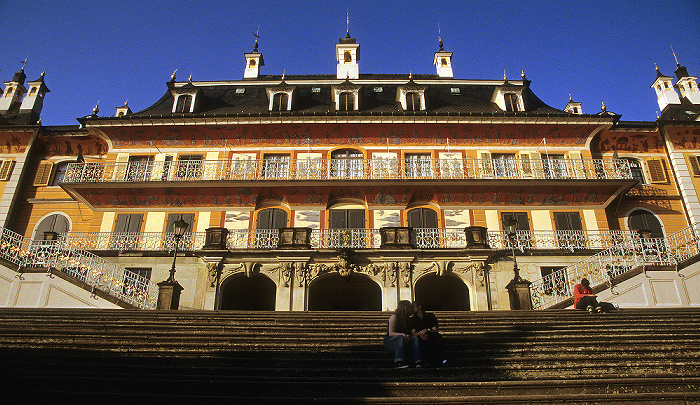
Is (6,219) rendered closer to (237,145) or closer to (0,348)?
(237,145)

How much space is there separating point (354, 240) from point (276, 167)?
18.2 ft

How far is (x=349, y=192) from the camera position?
2189 cm

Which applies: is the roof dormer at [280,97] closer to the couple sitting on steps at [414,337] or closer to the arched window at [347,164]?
the arched window at [347,164]

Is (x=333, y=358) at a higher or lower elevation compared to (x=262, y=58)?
lower

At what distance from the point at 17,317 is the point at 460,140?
19.0m

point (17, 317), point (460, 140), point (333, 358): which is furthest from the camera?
point (460, 140)

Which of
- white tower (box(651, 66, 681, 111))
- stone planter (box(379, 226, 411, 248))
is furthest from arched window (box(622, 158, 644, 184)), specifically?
stone planter (box(379, 226, 411, 248))

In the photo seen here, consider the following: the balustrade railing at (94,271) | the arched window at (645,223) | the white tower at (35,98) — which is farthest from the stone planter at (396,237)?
the white tower at (35,98)

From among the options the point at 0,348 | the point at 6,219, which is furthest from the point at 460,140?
the point at 6,219

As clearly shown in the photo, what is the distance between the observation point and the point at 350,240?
20203mm

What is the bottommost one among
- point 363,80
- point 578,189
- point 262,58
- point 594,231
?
point 594,231

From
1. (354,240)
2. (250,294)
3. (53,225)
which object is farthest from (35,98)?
(354,240)

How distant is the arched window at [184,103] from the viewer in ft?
81.3

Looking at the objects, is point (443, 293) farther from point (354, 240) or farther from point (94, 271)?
point (94, 271)
